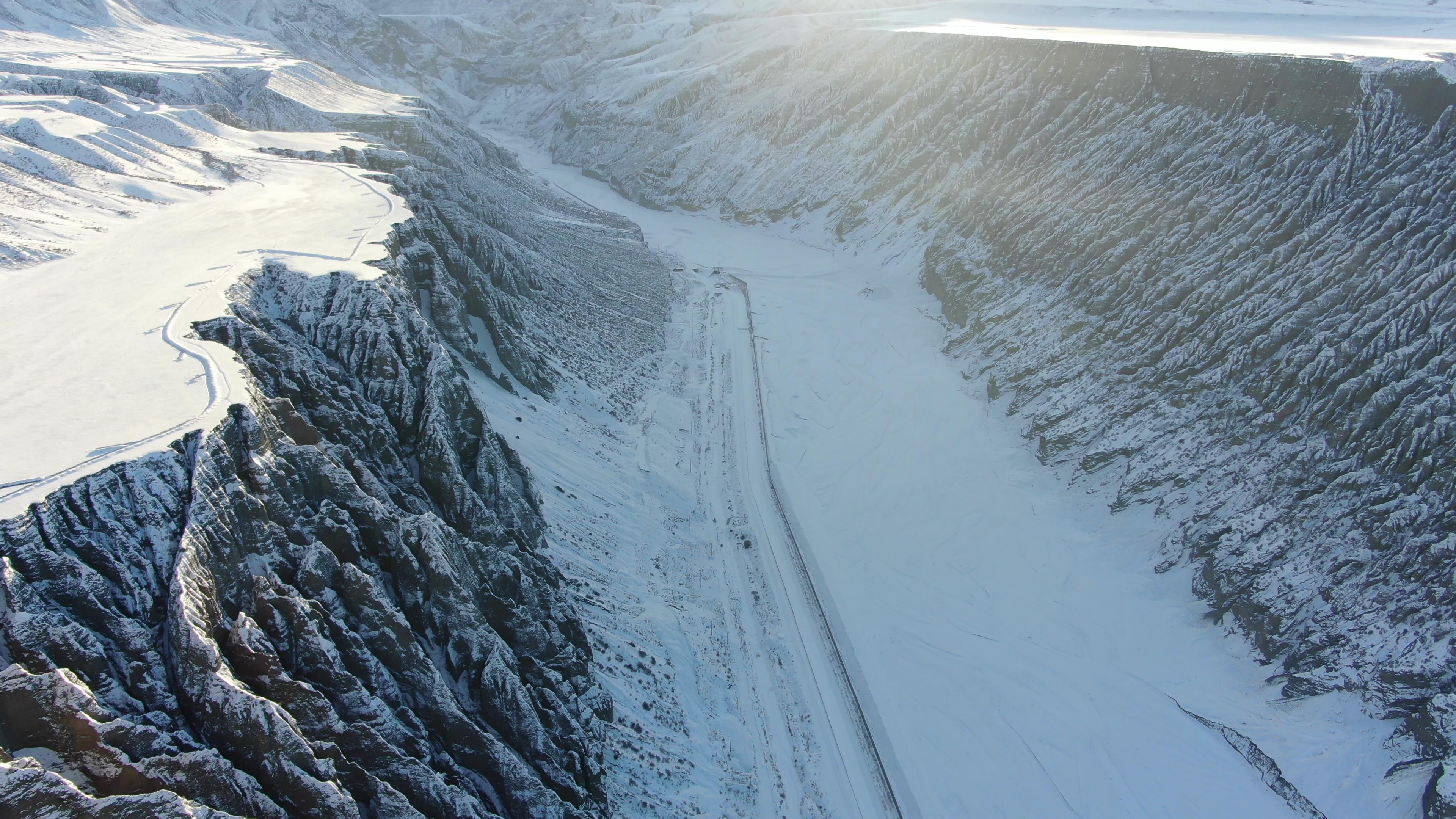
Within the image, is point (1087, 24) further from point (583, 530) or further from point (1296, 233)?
point (583, 530)

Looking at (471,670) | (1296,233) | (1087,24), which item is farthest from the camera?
(1087,24)

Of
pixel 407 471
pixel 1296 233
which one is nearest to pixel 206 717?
pixel 407 471

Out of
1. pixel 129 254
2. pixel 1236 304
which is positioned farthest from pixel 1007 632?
pixel 129 254

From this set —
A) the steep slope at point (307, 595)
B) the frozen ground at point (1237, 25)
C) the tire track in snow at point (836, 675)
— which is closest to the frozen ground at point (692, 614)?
the tire track in snow at point (836, 675)

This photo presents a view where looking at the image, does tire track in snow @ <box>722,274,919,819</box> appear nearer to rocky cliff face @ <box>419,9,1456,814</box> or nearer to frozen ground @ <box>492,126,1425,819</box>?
frozen ground @ <box>492,126,1425,819</box>

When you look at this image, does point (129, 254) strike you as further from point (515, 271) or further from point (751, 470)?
point (751, 470)

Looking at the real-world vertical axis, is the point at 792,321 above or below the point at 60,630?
above
